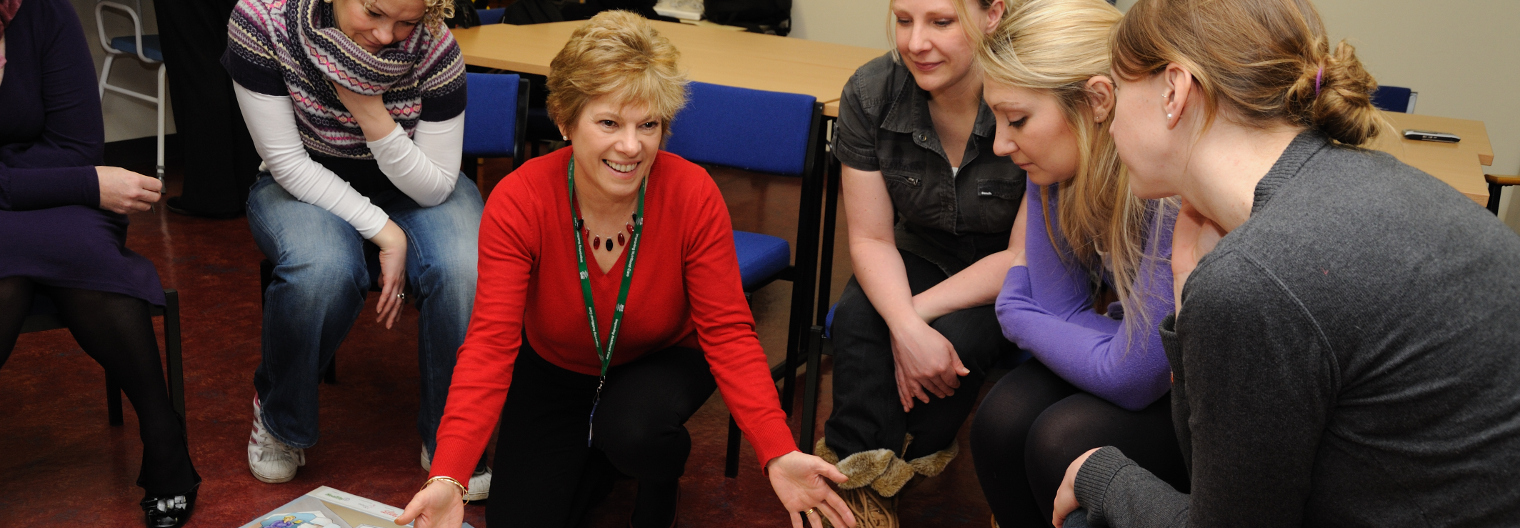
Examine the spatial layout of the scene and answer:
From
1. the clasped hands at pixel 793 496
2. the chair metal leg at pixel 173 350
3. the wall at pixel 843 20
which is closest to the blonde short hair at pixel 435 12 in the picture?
the chair metal leg at pixel 173 350

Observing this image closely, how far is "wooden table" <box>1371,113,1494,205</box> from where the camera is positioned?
2.19 metres

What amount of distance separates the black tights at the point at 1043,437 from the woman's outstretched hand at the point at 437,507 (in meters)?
0.85

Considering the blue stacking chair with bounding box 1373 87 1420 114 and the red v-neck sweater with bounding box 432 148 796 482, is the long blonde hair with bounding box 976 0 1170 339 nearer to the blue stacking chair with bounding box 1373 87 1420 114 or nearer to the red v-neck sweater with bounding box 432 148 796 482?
the red v-neck sweater with bounding box 432 148 796 482

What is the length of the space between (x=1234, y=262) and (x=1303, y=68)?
239 mm

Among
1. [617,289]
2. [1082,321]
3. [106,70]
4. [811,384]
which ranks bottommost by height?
[106,70]

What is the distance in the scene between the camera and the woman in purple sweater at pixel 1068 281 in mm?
1552

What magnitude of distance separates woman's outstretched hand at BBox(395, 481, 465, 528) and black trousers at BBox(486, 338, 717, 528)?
0.37 metres

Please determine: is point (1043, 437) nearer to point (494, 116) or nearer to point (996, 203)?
point (996, 203)

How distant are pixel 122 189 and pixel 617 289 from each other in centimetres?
103

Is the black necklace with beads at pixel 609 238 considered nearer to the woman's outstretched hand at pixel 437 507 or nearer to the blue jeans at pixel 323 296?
the blue jeans at pixel 323 296

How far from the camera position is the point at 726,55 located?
11.9 feet

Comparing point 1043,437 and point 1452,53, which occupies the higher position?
point 1452,53

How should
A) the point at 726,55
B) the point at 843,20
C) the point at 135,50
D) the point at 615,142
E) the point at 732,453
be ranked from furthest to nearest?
1. the point at 843,20
2. the point at 135,50
3. the point at 726,55
4. the point at 732,453
5. the point at 615,142

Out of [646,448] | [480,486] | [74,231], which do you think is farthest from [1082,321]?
[74,231]
